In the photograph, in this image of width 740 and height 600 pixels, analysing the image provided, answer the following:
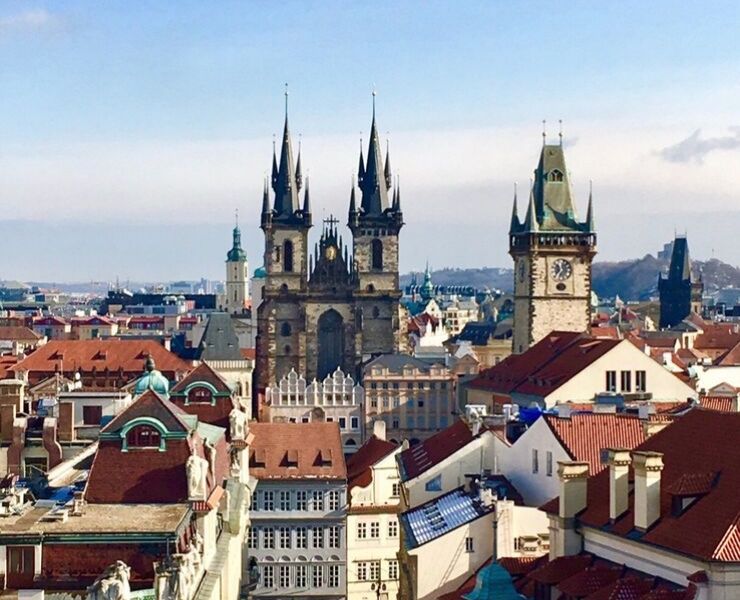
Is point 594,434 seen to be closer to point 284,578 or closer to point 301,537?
point 284,578

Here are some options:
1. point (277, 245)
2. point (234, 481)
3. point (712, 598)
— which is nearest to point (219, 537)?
point (234, 481)

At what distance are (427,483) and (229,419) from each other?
977cm

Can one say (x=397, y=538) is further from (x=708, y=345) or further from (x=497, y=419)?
(x=708, y=345)

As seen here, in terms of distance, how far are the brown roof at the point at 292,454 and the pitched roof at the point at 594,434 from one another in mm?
29307

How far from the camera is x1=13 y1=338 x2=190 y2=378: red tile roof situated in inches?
4653

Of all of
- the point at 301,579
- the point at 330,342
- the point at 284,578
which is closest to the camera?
the point at 284,578

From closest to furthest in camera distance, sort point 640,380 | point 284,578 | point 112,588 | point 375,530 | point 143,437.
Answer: point 112,588
point 143,437
point 284,578
point 375,530
point 640,380

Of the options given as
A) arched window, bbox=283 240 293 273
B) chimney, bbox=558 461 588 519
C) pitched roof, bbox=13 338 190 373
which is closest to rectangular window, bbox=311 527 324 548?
chimney, bbox=558 461 588 519

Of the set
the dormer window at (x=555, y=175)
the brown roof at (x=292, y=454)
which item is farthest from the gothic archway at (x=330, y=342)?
the brown roof at (x=292, y=454)

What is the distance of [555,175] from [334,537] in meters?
55.7

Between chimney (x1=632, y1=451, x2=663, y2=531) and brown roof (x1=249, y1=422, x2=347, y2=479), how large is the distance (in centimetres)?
4145

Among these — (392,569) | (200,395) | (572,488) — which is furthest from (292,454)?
(572,488)

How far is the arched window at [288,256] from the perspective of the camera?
486 ft

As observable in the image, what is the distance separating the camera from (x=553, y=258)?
412 feet
